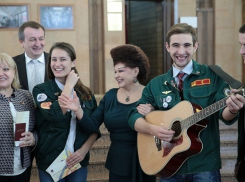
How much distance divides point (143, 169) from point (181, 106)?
0.54 m

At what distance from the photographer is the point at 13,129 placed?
7.64 feet

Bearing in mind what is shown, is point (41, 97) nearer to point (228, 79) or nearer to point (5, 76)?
point (5, 76)

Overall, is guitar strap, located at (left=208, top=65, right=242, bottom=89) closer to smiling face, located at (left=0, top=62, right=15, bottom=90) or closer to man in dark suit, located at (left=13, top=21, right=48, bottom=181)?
smiling face, located at (left=0, top=62, right=15, bottom=90)

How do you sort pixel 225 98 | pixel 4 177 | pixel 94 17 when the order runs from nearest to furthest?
pixel 225 98, pixel 4 177, pixel 94 17

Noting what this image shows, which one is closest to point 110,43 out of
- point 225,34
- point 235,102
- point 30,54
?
point 225,34

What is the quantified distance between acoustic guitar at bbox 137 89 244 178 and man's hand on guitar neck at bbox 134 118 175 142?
0.15 ft

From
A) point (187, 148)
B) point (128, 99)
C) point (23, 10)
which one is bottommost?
point (187, 148)

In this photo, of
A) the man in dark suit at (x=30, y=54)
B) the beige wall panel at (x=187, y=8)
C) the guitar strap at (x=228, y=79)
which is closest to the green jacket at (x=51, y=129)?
the man in dark suit at (x=30, y=54)

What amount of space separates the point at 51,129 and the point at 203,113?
3.52 feet

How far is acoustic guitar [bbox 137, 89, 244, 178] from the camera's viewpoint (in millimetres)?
2031

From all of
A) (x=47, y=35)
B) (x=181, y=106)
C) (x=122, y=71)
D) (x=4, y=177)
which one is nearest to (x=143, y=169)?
(x=181, y=106)

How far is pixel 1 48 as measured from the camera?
6125 millimetres

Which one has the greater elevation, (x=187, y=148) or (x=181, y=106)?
(x=181, y=106)

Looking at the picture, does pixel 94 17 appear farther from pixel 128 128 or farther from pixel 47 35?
pixel 128 128
